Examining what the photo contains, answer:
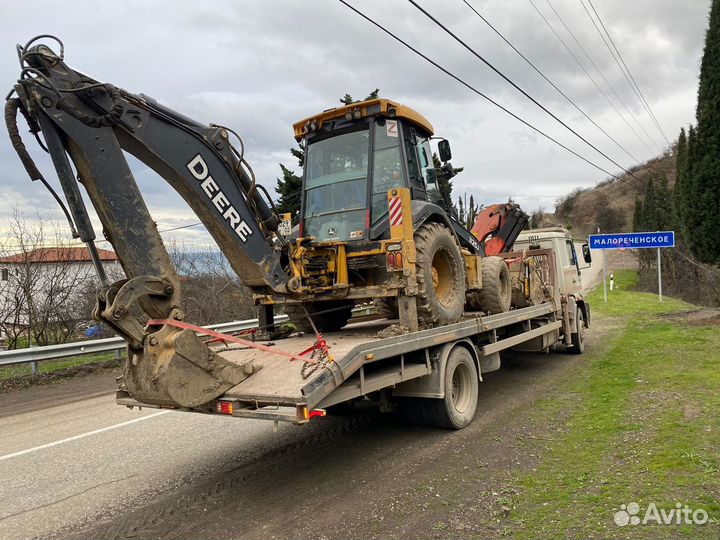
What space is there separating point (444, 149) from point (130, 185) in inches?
179

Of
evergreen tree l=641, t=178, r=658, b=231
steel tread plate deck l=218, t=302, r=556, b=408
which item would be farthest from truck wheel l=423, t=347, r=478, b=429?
evergreen tree l=641, t=178, r=658, b=231

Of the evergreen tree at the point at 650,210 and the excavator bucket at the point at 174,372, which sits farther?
the evergreen tree at the point at 650,210

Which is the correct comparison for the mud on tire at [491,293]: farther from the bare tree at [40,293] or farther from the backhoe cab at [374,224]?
the bare tree at [40,293]

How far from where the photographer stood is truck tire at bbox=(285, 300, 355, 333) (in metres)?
7.17

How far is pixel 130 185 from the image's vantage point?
441 cm

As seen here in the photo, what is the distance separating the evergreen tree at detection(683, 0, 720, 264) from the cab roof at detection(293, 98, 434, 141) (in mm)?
12309

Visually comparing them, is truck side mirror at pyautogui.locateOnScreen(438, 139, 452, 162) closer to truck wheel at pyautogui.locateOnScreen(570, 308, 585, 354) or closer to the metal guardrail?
truck wheel at pyautogui.locateOnScreen(570, 308, 585, 354)

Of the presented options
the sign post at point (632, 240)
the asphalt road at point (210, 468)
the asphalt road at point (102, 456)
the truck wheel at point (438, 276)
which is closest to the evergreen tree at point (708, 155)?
the sign post at point (632, 240)

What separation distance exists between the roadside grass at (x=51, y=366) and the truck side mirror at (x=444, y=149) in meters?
8.94

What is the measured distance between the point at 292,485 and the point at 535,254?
7.30 m

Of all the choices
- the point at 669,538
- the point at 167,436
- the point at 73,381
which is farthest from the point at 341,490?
the point at 73,381

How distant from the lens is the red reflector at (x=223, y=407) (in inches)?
176

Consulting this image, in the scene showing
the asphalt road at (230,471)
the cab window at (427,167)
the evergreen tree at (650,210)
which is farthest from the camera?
the evergreen tree at (650,210)

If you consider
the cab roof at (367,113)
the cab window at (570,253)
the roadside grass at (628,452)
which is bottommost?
the roadside grass at (628,452)
